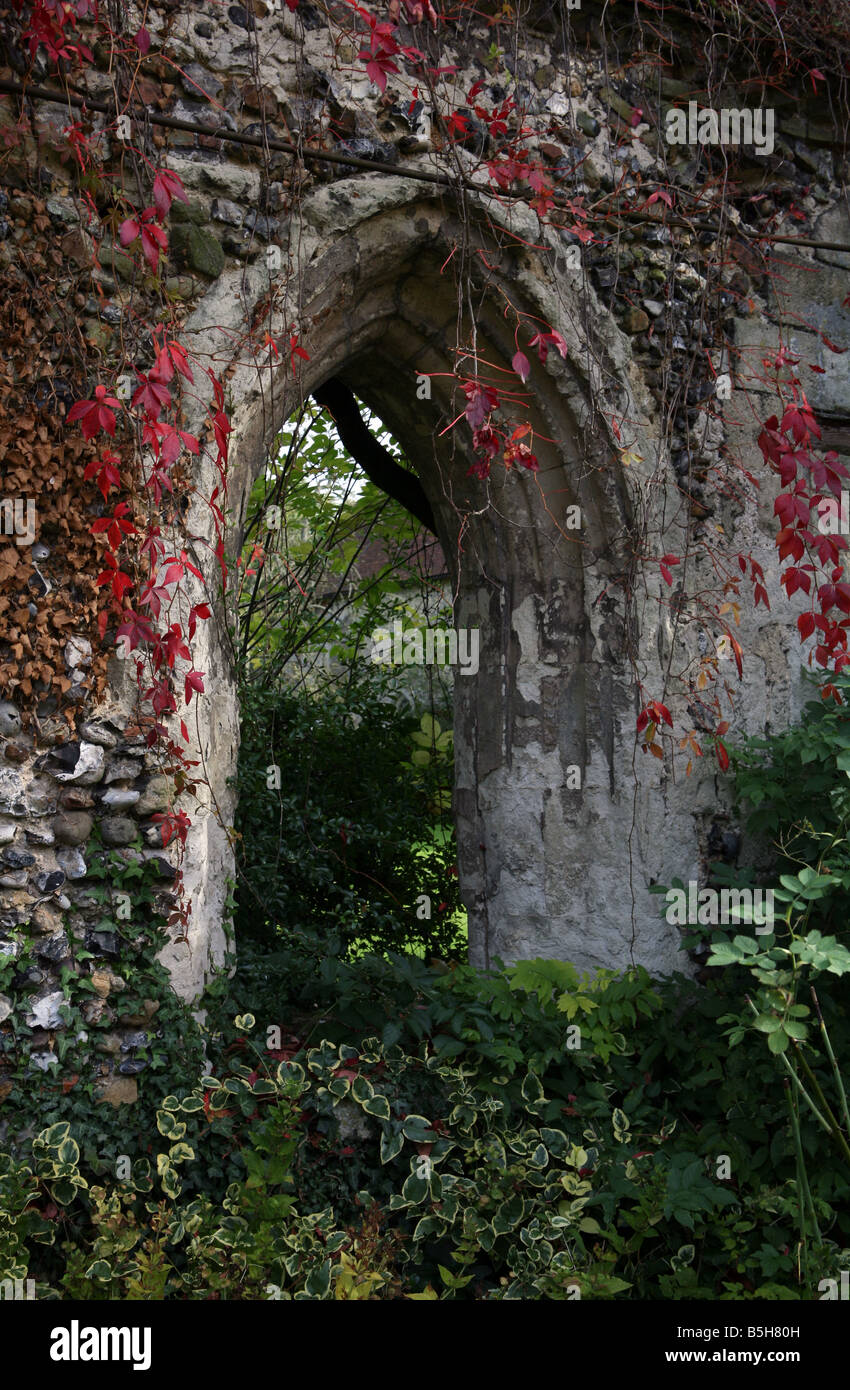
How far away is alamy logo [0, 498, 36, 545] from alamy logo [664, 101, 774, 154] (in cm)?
255

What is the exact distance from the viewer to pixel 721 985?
3273mm

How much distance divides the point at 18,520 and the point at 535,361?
5.83 feet

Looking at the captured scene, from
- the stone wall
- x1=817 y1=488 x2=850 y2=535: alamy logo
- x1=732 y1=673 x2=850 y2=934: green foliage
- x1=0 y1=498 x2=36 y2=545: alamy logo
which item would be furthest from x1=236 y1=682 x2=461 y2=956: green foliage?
x1=817 y1=488 x2=850 y2=535: alamy logo

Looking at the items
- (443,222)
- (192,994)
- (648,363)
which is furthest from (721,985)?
(443,222)

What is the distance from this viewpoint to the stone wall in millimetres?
3018

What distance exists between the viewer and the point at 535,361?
3.58 metres

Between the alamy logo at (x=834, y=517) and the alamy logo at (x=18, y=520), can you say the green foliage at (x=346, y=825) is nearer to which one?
the alamy logo at (x=18, y=520)

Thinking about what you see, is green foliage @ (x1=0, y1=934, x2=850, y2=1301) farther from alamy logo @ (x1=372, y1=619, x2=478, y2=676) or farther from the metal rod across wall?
the metal rod across wall

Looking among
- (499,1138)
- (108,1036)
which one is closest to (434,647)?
(499,1138)

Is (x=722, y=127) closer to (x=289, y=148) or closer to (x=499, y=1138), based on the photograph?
(x=289, y=148)

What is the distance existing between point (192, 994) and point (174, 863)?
383mm

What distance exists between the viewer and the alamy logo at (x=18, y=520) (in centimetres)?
267

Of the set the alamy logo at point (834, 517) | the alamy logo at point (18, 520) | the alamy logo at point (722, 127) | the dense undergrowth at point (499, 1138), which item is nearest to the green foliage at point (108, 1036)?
the dense undergrowth at point (499, 1138)
